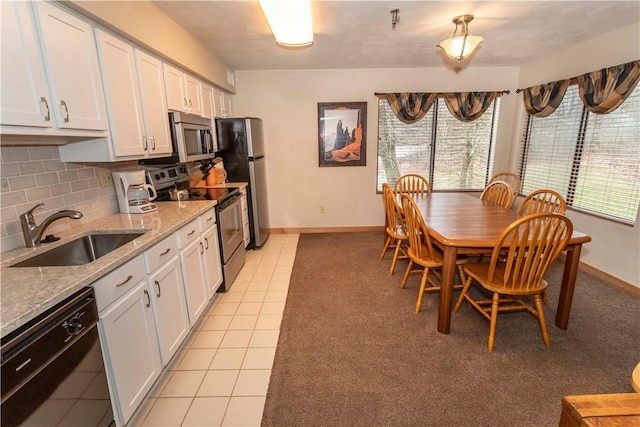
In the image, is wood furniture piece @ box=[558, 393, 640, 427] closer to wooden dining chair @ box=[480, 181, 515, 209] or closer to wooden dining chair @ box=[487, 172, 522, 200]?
wooden dining chair @ box=[480, 181, 515, 209]

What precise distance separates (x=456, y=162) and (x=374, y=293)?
2.77 meters

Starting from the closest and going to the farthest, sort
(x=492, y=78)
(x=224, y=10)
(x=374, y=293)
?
1. (x=224, y=10)
2. (x=374, y=293)
3. (x=492, y=78)

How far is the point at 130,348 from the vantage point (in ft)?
4.74

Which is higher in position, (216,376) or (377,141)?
(377,141)

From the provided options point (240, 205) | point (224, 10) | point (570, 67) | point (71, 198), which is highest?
point (224, 10)

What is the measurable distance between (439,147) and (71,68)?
4227 mm

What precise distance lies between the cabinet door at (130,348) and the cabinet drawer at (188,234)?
47cm

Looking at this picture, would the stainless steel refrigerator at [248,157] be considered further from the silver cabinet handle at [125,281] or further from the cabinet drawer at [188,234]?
the silver cabinet handle at [125,281]

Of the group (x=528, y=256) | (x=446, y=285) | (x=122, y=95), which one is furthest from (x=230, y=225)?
(x=528, y=256)

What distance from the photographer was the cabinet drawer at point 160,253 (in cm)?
162

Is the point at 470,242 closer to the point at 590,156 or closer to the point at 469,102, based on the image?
the point at 590,156

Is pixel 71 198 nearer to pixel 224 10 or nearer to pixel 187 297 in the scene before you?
pixel 187 297

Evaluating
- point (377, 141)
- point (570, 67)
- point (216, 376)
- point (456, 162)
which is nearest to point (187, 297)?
point (216, 376)

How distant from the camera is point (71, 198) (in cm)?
188
